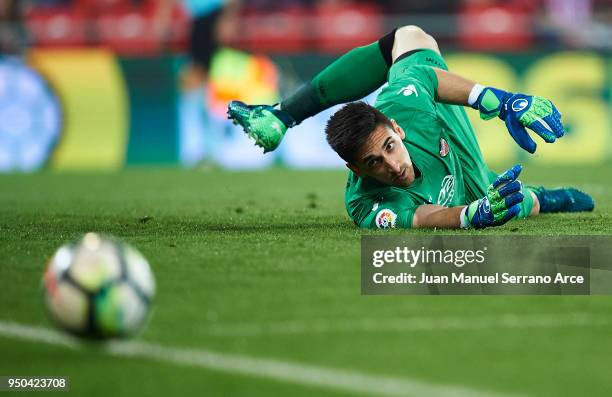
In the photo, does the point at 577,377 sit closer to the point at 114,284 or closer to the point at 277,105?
the point at 114,284

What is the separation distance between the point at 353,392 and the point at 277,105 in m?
4.06

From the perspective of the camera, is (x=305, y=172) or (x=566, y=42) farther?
(x=566, y=42)

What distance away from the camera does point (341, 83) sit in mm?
7523

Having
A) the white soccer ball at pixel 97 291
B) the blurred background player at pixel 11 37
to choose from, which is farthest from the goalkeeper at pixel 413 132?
the blurred background player at pixel 11 37

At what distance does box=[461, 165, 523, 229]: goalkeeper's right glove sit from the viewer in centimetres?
593

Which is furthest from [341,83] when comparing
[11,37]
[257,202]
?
[11,37]

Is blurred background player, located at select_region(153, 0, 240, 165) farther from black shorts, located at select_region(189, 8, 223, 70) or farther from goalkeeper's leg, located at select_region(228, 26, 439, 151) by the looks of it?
goalkeeper's leg, located at select_region(228, 26, 439, 151)

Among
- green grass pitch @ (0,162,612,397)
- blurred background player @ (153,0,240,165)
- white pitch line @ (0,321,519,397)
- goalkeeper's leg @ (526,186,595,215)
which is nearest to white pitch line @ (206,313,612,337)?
green grass pitch @ (0,162,612,397)

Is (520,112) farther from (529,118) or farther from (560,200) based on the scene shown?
(560,200)

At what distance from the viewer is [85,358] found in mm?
3859

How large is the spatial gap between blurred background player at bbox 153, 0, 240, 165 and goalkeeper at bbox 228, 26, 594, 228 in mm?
7748

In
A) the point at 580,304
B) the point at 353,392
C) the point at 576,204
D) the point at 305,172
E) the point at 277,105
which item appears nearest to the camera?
the point at 353,392

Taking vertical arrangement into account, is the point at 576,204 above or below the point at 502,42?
below

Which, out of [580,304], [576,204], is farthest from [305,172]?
[580,304]
